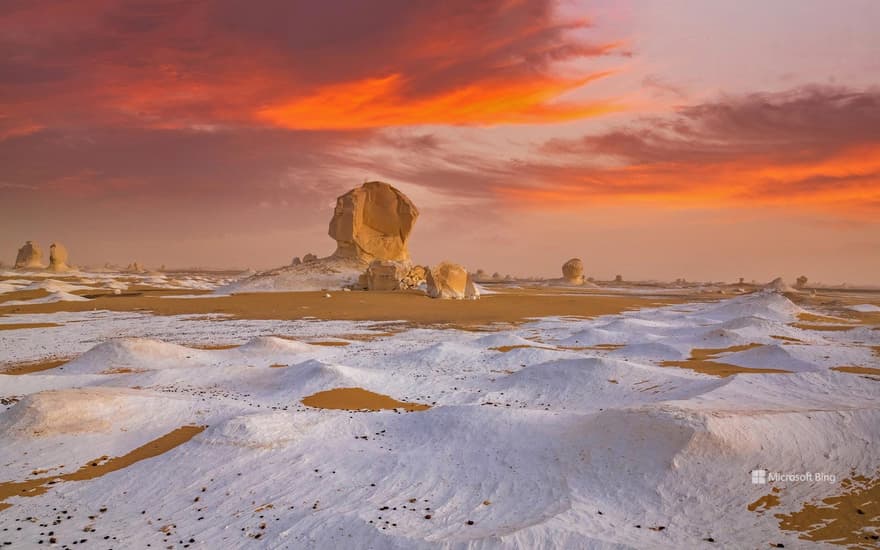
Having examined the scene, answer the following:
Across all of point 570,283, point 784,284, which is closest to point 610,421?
point 784,284

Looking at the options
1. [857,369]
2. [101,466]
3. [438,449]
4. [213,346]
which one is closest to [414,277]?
[213,346]

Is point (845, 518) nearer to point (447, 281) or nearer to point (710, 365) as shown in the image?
point (710, 365)

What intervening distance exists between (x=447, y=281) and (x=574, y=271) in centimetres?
4845

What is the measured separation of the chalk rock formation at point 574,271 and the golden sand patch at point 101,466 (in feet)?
276

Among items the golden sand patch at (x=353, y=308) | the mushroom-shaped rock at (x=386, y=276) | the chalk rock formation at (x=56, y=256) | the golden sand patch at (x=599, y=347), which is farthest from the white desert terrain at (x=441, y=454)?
the chalk rock formation at (x=56, y=256)

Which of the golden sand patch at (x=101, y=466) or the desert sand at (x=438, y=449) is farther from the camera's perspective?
the golden sand patch at (x=101, y=466)

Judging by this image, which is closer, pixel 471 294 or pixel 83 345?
pixel 83 345

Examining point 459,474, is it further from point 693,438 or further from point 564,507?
point 693,438

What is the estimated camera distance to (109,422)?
10719 millimetres

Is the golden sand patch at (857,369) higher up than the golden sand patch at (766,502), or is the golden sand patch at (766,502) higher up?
the golden sand patch at (857,369)

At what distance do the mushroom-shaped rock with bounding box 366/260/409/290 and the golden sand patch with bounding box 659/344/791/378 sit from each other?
3460 cm

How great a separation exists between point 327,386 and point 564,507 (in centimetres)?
884

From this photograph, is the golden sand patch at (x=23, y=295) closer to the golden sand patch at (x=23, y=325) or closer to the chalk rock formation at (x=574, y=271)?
the golden sand patch at (x=23, y=325)

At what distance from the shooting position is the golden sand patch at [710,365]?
16.2m
